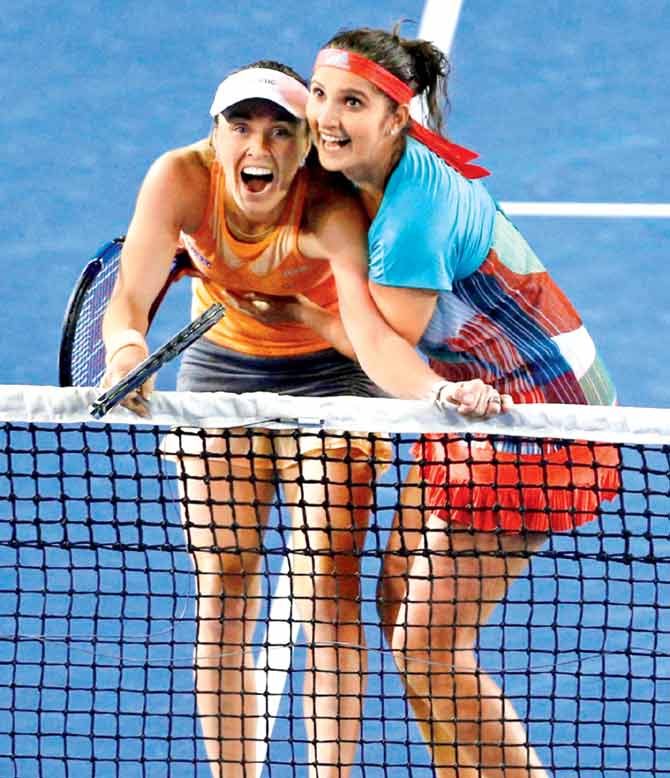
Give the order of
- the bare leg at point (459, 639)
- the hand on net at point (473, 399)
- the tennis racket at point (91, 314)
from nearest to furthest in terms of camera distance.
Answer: the hand on net at point (473, 399) → the bare leg at point (459, 639) → the tennis racket at point (91, 314)

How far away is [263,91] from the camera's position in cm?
447

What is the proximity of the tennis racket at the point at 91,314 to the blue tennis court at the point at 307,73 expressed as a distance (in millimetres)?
1662

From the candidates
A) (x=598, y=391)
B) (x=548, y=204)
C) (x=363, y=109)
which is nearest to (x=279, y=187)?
(x=363, y=109)

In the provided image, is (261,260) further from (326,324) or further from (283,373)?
(283,373)

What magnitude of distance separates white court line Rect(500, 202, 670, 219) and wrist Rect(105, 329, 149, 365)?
13.1ft

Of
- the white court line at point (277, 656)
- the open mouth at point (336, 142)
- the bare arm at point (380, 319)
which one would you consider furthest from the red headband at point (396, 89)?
the white court line at point (277, 656)

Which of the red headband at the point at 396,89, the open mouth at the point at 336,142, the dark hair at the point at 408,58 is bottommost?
the open mouth at the point at 336,142

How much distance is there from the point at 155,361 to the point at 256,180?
26.4 inches

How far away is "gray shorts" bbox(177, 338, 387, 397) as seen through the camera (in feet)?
16.1

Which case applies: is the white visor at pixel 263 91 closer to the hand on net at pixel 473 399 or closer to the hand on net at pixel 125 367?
the hand on net at pixel 125 367

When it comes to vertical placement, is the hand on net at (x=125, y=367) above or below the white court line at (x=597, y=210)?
below

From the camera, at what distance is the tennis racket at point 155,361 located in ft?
13.2

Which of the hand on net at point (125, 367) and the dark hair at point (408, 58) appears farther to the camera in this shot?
the dark hair at point (408, 58)

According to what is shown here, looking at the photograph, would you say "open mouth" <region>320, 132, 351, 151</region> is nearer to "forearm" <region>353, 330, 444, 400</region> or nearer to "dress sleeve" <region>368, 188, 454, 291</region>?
"dress sleeve" <region>368, 188, 454, 291</region>
